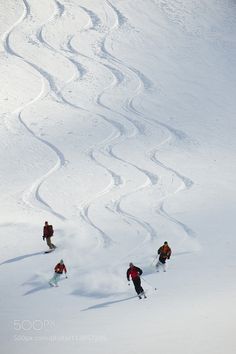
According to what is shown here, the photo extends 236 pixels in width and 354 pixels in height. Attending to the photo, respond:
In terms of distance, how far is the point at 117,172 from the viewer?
2666 centimetres

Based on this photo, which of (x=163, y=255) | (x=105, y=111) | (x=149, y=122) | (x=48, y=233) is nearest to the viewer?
(x=163, y=255)

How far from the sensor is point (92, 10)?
42562mm

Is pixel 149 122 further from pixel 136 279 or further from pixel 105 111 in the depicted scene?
pixel 136 279

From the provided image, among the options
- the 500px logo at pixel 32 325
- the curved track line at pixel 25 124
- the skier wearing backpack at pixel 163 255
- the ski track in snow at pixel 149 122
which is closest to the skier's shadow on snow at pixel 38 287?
the 500px logo at pixel 32 325

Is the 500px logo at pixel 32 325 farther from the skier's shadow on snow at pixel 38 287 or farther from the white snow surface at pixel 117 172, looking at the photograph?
the skier's shadow on snow at pixel 38 287

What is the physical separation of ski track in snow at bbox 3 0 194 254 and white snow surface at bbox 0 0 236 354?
8cm

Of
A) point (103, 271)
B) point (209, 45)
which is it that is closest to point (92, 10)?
point (209, 45)

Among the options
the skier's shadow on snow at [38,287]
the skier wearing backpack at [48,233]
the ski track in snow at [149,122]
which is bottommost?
the skier's shadow on snow at [38,287]

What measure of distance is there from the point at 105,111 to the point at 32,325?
58.2ft

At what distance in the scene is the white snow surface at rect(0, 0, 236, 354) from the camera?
634 inches

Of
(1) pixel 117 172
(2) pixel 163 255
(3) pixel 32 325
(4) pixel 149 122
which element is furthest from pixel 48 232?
(4) pixel 149 122

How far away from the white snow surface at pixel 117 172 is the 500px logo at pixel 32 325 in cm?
5

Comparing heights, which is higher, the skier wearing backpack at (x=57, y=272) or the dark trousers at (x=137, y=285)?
the skier wearing backpack at (x=57, y=272)

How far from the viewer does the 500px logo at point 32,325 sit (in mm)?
15766
